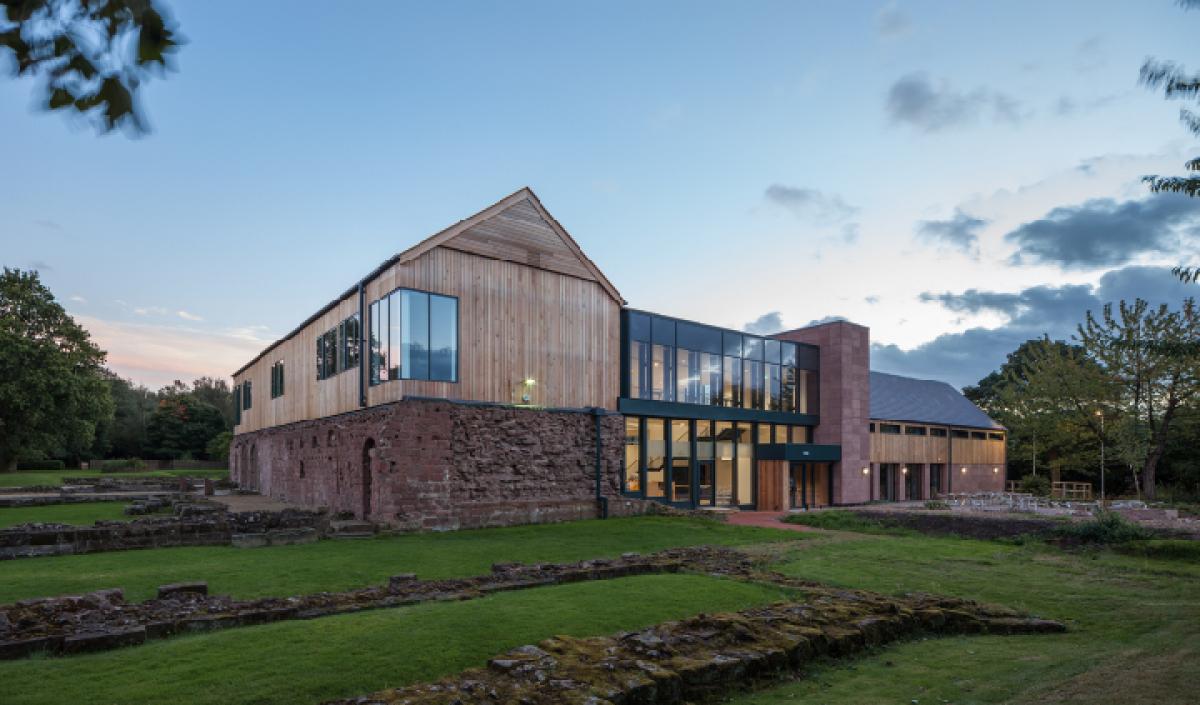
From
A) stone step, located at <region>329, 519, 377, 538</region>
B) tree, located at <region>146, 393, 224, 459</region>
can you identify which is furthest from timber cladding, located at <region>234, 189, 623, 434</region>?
tree, located at <region>146, 393, 224, 459</region>

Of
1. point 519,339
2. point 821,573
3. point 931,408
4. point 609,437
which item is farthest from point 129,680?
point 931,408

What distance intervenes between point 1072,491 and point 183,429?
81.5 metres

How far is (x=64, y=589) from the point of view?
11375mm

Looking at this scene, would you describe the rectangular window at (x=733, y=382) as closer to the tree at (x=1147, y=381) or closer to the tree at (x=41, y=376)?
the tree at (x=1147, y=381)

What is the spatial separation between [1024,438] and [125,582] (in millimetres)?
56007

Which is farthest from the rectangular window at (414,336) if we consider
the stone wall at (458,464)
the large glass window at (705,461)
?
the large glass window at (705,461)

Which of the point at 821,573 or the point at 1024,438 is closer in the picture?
the point at 821,573

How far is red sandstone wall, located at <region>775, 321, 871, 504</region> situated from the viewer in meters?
35.8

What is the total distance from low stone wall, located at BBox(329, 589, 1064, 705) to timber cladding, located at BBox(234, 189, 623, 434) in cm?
1514

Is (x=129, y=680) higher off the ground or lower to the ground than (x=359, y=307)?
lower

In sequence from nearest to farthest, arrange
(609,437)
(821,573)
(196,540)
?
1. (821,573)
2. (196,540)
3. (609,437)

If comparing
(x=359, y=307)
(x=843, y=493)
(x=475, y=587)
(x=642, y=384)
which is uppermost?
(x=359, y=307)

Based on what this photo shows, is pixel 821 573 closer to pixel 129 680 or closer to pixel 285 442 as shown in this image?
pixel 129 680

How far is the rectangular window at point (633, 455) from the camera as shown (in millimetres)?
28266
